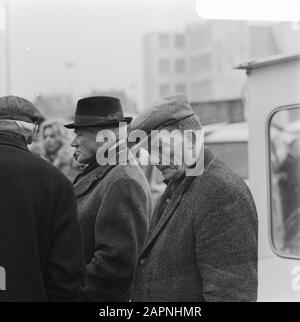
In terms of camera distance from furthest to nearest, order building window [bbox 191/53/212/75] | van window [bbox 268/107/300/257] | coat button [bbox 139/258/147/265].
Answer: building window [bbox 191/53/212/75] < van window [bbox 268/107/300/257] < coat button [bbox 139/258/147/265]

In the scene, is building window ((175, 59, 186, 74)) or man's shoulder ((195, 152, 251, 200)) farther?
building window ((175, 59, 186, 74))

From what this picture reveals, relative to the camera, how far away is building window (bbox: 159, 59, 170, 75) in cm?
277

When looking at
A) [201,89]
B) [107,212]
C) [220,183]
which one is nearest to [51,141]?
[201,89]

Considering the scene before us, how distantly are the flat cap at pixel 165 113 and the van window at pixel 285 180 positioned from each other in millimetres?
684

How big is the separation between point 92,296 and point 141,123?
57 centimetres

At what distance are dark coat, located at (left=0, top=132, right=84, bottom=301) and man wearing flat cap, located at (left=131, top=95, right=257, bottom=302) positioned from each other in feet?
0.81

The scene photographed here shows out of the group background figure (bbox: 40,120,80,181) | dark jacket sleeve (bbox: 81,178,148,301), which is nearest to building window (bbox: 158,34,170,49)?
dark jacket sleeve (bbox: 81,178,148,301)

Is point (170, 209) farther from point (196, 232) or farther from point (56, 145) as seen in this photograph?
point (56, 145)

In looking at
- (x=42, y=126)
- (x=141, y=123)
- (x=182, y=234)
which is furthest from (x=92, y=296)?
(x=42, y=126)

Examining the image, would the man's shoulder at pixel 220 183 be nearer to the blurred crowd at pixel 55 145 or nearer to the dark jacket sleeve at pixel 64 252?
the dark jacket sleeve at pixel 64 252

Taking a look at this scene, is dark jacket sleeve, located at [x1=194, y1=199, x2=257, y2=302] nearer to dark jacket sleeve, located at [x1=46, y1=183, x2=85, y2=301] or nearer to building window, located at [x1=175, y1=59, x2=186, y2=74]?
dark jacket sleeve, located at [x1=46, y1=183, x2=85, y2=301]

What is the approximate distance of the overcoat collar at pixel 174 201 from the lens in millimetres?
2120

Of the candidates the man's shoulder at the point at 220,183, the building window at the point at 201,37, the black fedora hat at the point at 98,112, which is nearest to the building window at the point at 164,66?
the building window at the point at 201,37

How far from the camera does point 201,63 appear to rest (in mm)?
3168
